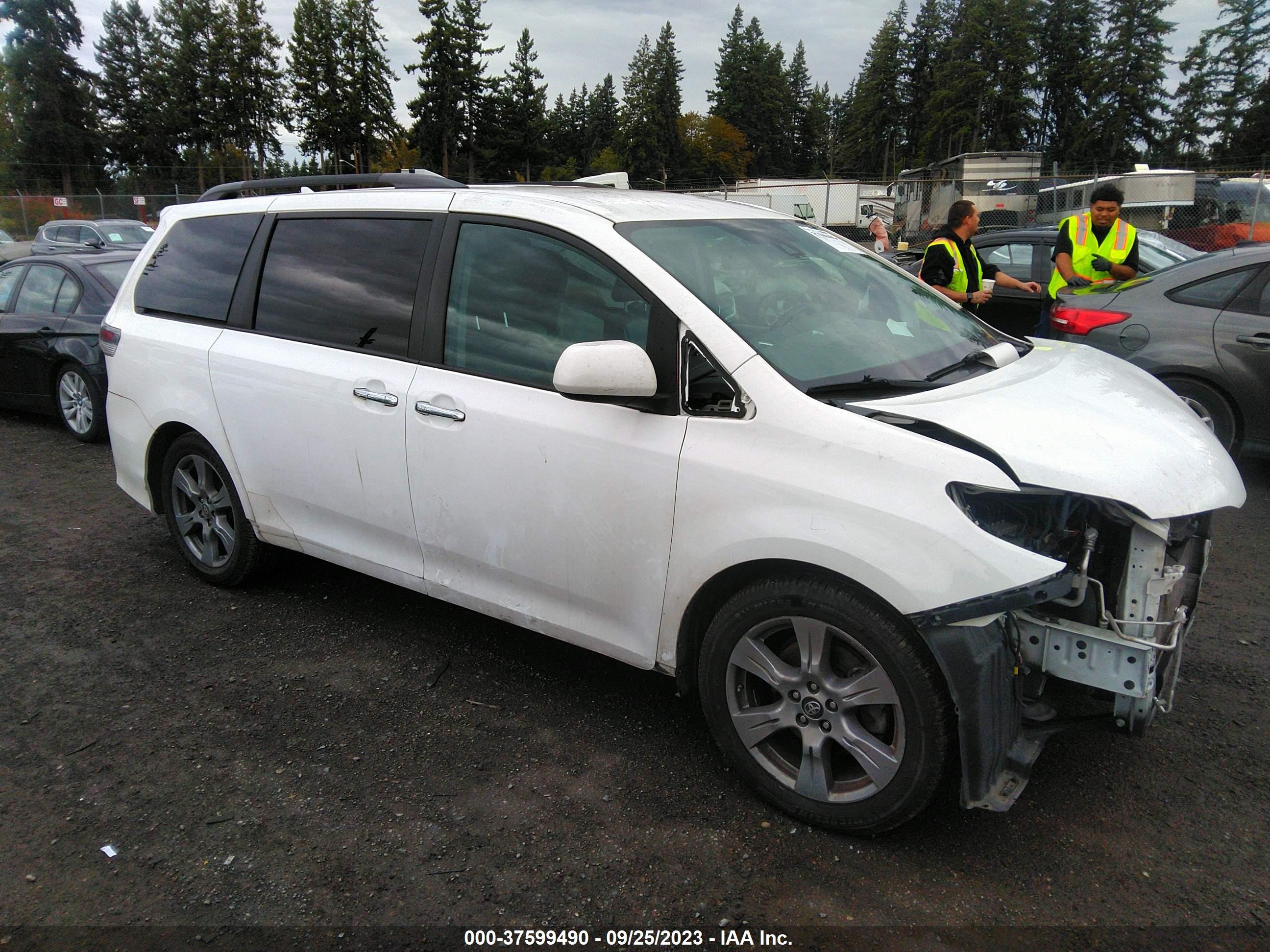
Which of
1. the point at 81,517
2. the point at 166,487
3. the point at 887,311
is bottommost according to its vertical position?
the point at 81,517

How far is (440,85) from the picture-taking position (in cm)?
8144

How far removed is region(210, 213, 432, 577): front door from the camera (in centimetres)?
358

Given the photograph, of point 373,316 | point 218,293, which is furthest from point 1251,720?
point 218,293

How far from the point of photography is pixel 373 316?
368cm

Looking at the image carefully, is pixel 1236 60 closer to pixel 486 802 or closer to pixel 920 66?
pixel 920 66

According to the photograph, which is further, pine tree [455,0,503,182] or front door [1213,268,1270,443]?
pine tree [455,0,503,182]

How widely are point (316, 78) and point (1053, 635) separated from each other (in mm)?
84617

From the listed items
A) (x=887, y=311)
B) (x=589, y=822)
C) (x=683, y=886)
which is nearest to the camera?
(x=683, y=886)

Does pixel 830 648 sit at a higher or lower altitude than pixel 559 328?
lower

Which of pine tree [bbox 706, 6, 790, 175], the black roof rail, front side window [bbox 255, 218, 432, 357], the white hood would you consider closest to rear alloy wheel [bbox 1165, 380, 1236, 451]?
the white hood

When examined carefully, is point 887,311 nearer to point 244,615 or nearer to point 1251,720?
point 1251,720

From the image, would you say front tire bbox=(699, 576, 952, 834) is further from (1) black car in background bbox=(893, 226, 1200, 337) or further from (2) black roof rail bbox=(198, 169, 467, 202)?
(1) black car in background bbox=(893, 226, 1200, 337)

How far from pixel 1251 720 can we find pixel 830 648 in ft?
6.11

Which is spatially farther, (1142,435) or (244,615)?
(244,615)
